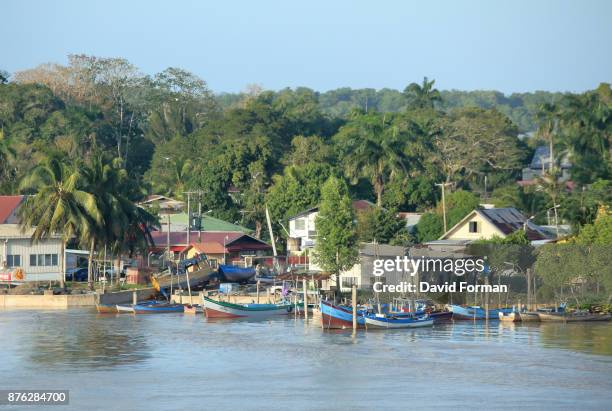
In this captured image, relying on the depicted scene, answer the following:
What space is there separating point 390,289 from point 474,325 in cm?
600

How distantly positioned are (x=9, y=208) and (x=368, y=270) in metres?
27.2

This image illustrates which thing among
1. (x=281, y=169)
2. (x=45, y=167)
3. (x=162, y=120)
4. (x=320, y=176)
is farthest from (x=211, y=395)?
(x=162, y=120)

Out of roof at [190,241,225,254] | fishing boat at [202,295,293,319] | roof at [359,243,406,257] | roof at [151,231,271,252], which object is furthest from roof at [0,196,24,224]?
roof at [359,243,406,257]

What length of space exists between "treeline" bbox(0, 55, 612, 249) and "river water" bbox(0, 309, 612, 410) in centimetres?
2147

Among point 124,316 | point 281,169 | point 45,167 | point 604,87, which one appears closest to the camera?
point 124,316

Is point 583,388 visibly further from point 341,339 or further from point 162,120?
point 162,120

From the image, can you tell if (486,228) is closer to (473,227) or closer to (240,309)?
(473,227)

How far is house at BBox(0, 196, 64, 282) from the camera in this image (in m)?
81.3

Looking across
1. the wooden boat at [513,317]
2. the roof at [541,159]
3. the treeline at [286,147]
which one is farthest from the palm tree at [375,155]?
the wooden boat at [513,317]

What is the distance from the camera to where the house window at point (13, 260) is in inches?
3221

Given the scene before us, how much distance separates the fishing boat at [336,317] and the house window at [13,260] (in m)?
26.0

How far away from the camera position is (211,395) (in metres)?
46.2

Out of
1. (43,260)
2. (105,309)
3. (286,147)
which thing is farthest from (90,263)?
(286,147)

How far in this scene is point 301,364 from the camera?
177ft
